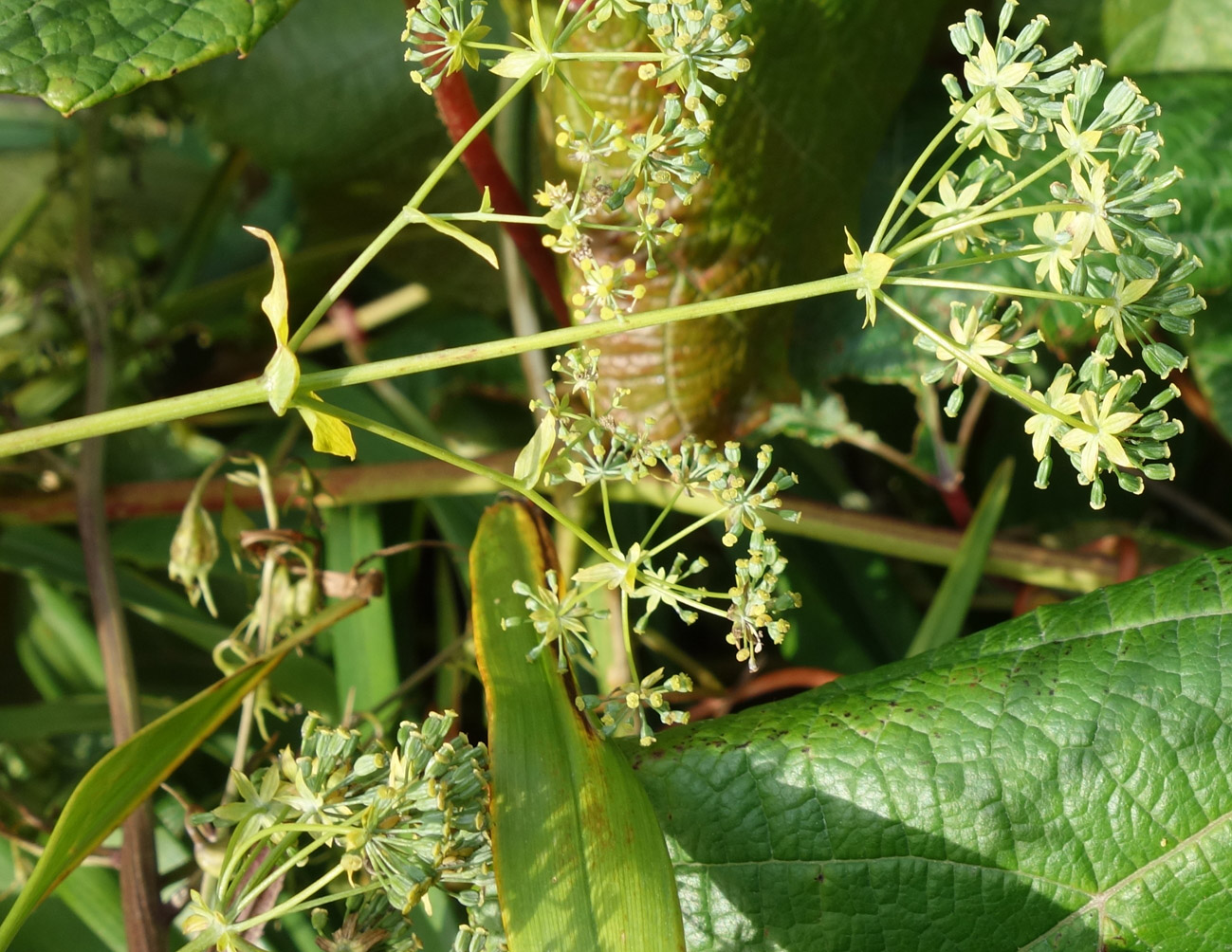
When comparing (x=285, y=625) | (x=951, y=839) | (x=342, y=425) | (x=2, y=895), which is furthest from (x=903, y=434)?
(x=2, y=895)

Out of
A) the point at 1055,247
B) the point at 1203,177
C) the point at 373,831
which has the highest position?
the point at 1203,177

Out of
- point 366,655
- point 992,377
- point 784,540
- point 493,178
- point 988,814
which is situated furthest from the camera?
point 784,540

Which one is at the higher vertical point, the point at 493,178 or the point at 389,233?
the point at 493,178

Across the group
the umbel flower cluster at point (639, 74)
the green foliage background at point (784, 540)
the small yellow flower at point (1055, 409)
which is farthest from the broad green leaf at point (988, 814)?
the umbel flower cluster at point (639, 74)

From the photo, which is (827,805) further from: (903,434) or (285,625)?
(903,434)

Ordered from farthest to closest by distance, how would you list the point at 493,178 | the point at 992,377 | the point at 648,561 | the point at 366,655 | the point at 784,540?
1. the point at 784,540
2. the point at 366,655
3. the point at 493,178
4. the point at 648,561
5. the point at 992,377

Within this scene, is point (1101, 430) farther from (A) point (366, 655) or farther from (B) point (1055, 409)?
(A) point (366, 655)

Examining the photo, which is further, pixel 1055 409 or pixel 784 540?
pixel 784 540

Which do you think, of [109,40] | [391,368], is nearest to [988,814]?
[391,368]
